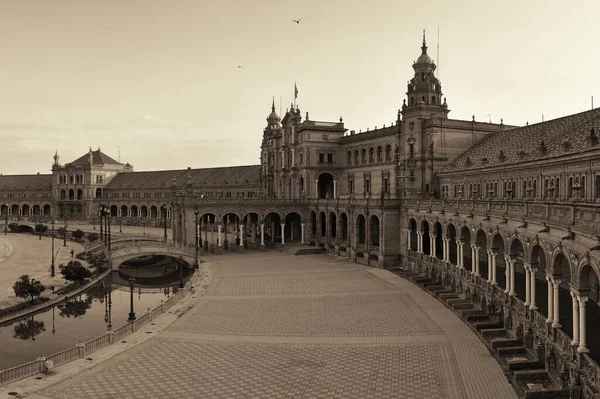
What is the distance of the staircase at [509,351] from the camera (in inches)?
914

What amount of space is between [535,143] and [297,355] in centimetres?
3101

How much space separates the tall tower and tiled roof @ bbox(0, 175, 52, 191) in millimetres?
102405

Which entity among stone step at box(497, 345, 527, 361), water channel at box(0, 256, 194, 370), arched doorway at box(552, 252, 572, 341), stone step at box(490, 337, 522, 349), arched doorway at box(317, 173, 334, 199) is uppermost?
arched doorway at box(317, 173, 334, 199)

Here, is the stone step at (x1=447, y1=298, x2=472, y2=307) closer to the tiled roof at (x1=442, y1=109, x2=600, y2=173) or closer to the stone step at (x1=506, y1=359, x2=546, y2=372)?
the tiled roof at (x1=442, y1=109, x2=600, y2=173)

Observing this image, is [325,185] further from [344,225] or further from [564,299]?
[564,299]

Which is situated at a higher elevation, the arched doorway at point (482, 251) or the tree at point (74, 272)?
the arched doorway at point (482, 251)

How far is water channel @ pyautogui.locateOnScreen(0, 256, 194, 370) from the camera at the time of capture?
34.6 metres

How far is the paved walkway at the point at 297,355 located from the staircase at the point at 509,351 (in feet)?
1.81

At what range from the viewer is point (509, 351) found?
28.1m

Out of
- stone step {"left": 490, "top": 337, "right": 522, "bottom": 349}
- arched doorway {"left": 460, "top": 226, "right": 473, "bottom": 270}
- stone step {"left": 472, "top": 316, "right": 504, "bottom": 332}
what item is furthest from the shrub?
stone step {"left": 490, "top": 337, "right": 522, "bottom": 349}

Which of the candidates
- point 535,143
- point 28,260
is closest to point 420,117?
point 535,143

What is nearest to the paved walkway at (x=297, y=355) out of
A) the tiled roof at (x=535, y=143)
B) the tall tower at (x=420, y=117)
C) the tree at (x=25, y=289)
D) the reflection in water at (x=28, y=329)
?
the reflection in water at (x=28, y=329)

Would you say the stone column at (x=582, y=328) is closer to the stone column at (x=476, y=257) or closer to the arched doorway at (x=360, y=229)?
the stone column at (x=476, y=257)

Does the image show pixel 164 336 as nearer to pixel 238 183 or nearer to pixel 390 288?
pixel 390 288
